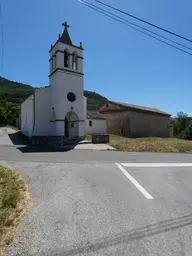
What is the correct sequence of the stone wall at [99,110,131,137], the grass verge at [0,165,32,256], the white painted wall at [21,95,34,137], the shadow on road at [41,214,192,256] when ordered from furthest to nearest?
the stone wall at [99,110,131,137], the white painted wall at [21,95,34,137], the grass verge at [0,165,32,256], the shadow on road at [41,214,192,256]

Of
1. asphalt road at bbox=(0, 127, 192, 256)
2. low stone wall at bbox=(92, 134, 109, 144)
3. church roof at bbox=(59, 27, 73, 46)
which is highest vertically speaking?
church roof at bbox=(59, 27, 73, 46)

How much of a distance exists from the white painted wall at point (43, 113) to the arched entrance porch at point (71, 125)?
5.98 ft

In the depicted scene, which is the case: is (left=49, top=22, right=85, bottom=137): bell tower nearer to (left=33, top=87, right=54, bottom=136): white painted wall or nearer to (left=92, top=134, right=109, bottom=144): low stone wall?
(left=33, top=87, right=54, bottom=136): white painted wall

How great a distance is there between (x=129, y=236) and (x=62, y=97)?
710 inches

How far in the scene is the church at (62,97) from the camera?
19719 mm

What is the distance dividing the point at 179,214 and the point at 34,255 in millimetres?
2754

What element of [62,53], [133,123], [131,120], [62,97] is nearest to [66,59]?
[62,53]

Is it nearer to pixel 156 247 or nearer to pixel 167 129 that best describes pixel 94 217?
pixel 156 247

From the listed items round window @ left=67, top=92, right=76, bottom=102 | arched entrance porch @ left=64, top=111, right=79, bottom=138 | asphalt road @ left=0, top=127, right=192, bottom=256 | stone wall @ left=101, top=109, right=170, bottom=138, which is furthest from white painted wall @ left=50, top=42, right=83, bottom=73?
asphalt road @ left=0, top=127, right=192, bottom=256

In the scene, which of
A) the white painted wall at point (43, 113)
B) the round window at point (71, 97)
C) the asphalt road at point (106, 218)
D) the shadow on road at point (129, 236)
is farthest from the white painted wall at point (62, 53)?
the shadow on road at point (129, 236)

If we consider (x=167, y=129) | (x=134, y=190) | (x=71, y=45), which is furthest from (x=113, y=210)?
Result: (x=167, y=129)

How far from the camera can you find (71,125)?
2184cm

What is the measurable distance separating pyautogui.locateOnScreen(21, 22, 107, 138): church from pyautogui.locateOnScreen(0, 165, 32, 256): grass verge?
14.1m

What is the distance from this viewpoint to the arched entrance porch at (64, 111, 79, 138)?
2115 centimetres
